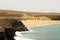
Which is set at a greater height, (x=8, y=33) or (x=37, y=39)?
(x=8, y=33)

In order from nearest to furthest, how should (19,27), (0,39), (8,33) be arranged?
(0,39), (8,33), (19,27)

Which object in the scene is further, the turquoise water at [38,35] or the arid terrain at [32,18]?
the arid terrain at [32,18]

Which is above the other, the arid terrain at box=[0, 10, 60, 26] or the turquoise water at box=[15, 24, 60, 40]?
the turquoise water at box=[15, 24, 60, 40]

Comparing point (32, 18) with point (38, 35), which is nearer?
point (38, 35)

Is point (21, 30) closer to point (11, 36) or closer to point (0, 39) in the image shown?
point (11, 36)

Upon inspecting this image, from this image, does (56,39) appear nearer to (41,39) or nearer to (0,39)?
(41,39)

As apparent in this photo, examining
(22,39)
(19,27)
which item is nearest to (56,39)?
(22,39)

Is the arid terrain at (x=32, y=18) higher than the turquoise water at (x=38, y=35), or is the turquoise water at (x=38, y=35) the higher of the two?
the turquoise water at (x=38, y=35)

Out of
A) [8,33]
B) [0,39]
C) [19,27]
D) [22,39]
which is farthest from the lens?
[19,27]

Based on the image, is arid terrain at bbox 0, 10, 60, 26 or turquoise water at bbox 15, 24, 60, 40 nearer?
turquoise water at bbox 15, 24, 60, 40

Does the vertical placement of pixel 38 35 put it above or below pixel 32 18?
above

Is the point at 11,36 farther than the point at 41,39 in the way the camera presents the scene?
No
